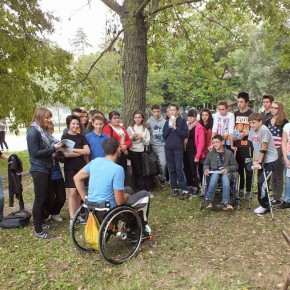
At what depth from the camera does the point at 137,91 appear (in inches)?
263

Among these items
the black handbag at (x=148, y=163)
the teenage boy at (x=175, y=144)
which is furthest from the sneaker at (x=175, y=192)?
the black handbag at (x=148, y=163)

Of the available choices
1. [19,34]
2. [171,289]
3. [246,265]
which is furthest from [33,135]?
[19,34]

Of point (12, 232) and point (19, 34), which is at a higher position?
point (19, 34)

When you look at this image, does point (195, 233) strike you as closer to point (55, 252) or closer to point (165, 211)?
point (165, 211)

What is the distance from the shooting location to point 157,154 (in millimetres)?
6348

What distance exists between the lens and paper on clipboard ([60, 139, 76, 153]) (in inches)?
173

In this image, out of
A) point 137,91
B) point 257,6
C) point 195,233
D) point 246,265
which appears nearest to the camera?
point 246,265

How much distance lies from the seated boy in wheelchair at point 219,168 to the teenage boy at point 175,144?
66 centimetres

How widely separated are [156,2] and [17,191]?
192 inches

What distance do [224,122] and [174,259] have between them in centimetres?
274

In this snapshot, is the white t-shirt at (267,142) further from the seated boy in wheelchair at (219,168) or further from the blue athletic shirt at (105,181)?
the blue athletic shirt at (105,181)

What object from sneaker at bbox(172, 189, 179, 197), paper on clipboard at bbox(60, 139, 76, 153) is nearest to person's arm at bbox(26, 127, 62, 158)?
paper on clipboard at bbox(60, 139, 76, 153)

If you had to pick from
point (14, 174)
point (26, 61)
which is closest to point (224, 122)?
point (14, 174)

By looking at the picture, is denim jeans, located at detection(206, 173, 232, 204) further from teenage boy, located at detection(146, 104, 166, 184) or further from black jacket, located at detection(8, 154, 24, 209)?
black jacket, located at detection(8, 154, 24, 209)
